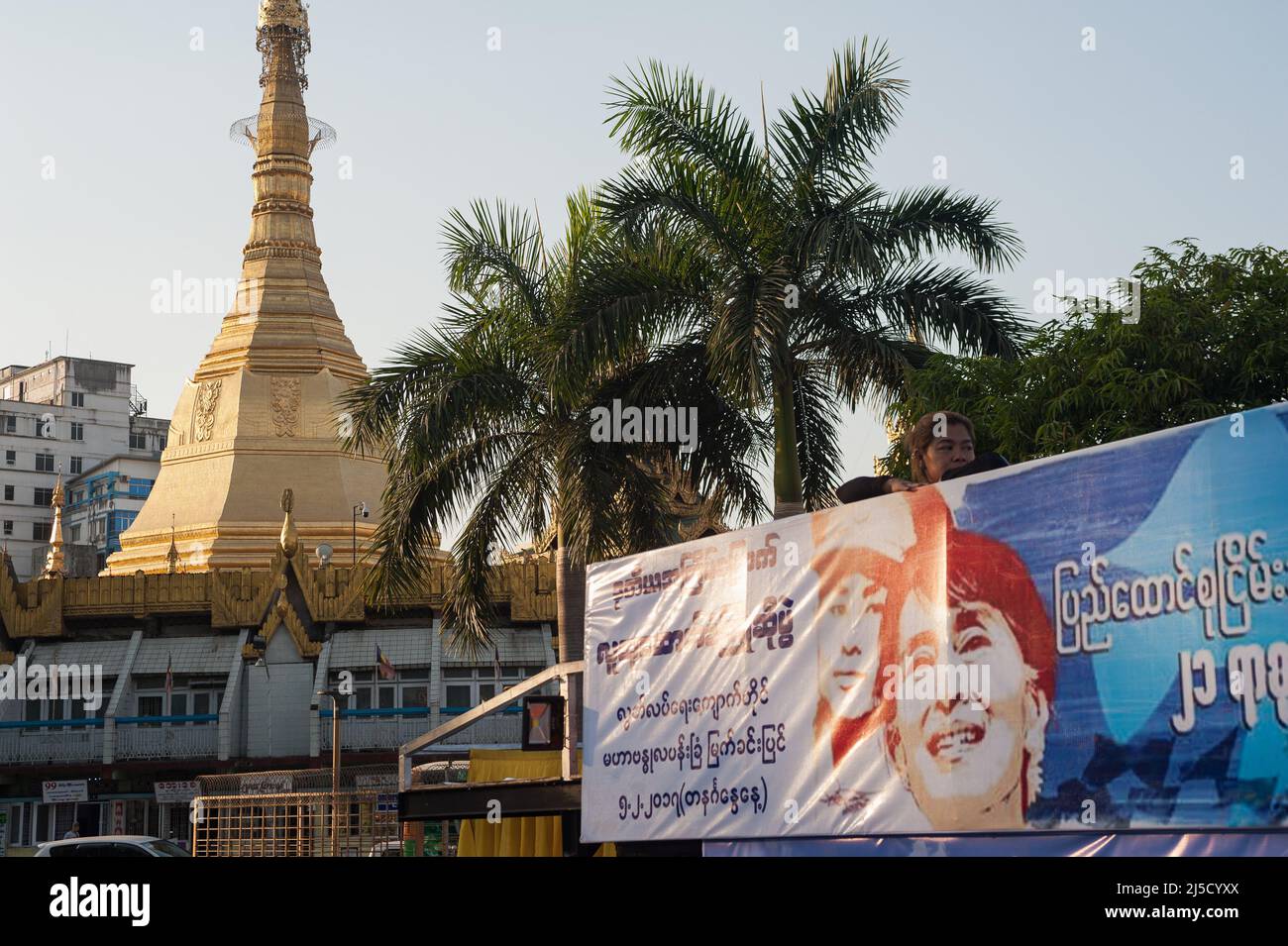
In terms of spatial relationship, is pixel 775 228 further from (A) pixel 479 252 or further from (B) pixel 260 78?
(B) pixel 260 78

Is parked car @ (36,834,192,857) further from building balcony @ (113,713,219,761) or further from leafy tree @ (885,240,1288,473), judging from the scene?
building balcony @ (113,713,219,761)

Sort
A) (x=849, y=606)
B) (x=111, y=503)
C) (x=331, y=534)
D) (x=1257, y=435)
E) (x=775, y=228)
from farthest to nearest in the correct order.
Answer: (x=111, y=503), (x=331, y=534), (x=775, y=228), (x=849, y=606), (x=1257, y=435)

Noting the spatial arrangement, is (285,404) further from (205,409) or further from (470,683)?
(470,683)

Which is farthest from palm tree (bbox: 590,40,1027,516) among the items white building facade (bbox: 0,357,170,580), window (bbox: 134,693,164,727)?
white building facade (bbox: 0,357,170,580)

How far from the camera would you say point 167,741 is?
42.8 m

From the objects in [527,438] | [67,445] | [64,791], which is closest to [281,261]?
[64,791]

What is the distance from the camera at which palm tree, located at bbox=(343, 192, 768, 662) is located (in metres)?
18.6

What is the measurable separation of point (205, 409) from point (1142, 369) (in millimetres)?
42834

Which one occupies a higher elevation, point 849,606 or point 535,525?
point 535,525

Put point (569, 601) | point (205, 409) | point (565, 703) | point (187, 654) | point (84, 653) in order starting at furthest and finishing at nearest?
point (205, 409), point (84, 653), point (187, 654), point (569, 601), point (565, 703)

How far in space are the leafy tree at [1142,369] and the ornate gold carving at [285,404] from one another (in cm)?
3757

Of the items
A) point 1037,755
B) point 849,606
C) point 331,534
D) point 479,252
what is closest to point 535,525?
point 479,252

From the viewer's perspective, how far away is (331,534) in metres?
52.2
